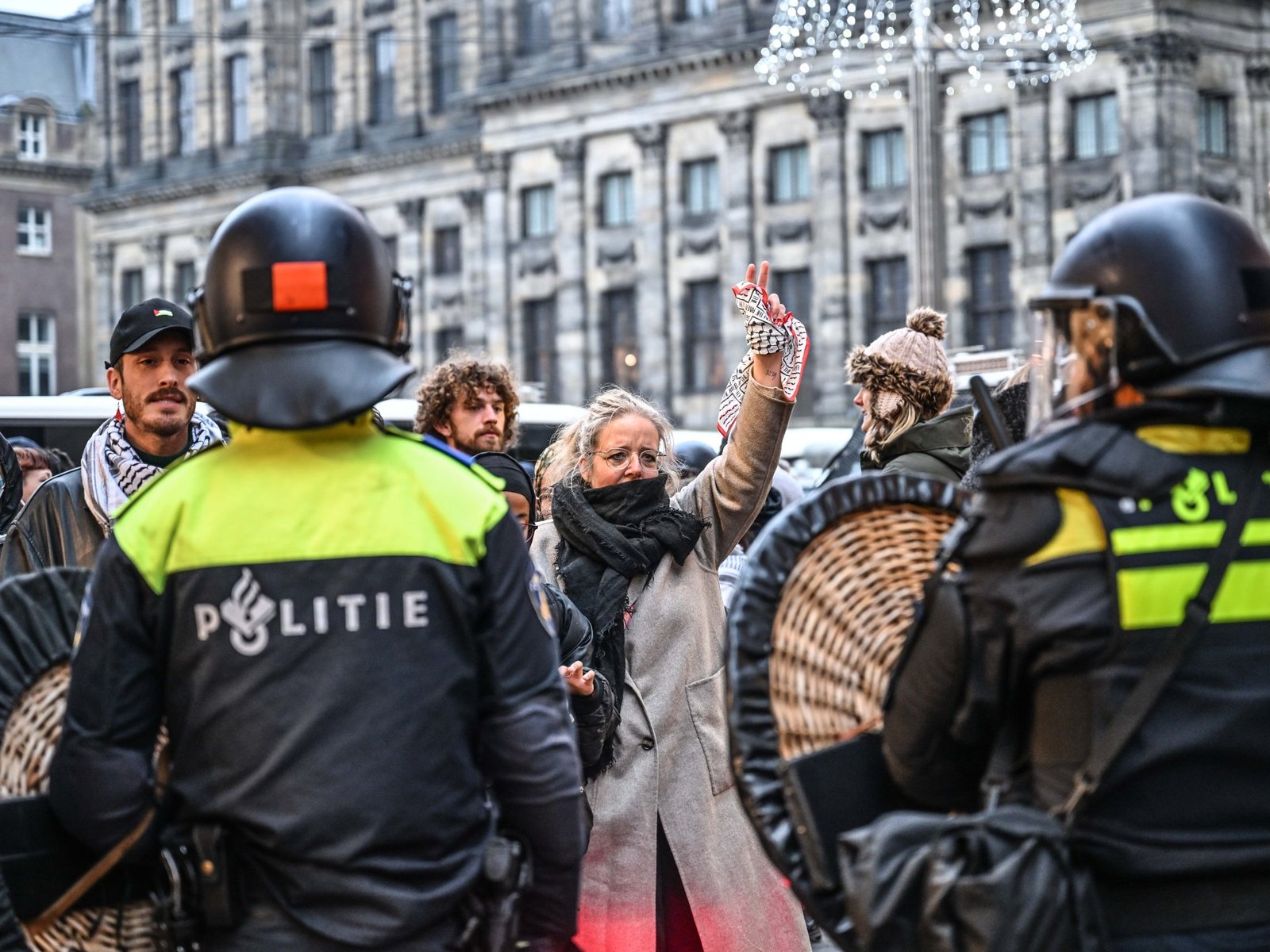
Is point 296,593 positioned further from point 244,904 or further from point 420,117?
point 420,117

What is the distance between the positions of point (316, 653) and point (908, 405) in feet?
11.6

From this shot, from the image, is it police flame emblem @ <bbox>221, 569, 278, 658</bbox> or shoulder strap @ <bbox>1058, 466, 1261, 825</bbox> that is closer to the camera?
shoulder strap @ <bbox>1058, 466, 1261, 825</bbox>

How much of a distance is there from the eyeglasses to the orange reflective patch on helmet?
236 cm

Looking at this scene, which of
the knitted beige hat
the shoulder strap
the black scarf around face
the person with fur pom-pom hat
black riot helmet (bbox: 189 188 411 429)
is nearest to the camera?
the shoulder strap

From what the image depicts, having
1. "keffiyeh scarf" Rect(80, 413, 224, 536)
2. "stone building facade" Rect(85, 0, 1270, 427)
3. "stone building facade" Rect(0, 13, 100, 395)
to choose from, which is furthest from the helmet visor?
"stone building facade" Rect(0, 13, 100, 395)

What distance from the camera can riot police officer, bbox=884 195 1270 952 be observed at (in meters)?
2.72

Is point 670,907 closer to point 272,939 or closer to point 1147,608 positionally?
point 272,939

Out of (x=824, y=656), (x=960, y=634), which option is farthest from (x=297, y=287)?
(x=960, y=634)

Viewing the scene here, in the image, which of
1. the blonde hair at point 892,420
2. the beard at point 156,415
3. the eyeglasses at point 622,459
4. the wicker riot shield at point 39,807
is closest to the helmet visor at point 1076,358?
the wicker riot shield at point 39,807

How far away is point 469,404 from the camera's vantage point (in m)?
6.36

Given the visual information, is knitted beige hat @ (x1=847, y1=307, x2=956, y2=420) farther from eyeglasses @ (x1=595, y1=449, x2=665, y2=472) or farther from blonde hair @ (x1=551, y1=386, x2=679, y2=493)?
eyeglasses @ (x1=595, y1=449, x2=665, y2=472)

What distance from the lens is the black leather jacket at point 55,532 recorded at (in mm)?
4945

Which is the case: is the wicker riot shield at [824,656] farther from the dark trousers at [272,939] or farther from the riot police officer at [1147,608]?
the dark trousers at [272,939]

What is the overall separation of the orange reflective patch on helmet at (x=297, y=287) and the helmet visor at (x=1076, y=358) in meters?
1.11
